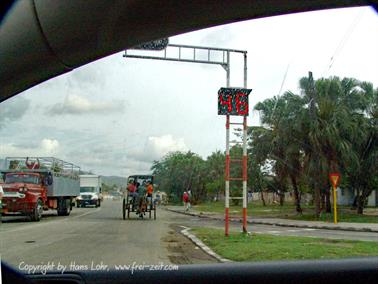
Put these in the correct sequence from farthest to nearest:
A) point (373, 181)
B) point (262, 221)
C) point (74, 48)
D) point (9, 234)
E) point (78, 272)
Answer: point (373, 181), point (262, 221), point (9, 234), point (78, 272), point (74, 48)

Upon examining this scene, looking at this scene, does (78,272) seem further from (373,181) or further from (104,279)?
(373,181)

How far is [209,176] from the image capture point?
5.89 m

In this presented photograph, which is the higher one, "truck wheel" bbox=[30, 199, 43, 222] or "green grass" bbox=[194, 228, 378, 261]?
"green grass" bbox=[194, 228, 378, 261]

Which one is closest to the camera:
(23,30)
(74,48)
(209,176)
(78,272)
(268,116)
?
(23,30)

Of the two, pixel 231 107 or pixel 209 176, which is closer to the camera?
pixel 231 107

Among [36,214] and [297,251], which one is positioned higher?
[297,251]

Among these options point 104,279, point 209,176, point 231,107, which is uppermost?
point 231,107

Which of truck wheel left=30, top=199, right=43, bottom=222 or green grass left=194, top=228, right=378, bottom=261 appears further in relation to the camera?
truck wheel left=30, top=199, right=43, bottom=222

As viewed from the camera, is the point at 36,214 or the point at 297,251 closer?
the point at 297,251

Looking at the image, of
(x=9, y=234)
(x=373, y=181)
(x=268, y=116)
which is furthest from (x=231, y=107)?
(x=373, y=181)

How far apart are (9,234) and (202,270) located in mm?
1750

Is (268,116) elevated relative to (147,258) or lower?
elevated

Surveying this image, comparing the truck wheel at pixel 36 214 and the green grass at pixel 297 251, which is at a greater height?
the green grass at pixel 297 251

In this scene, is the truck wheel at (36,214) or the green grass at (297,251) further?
the truck wheel at (36,214)
